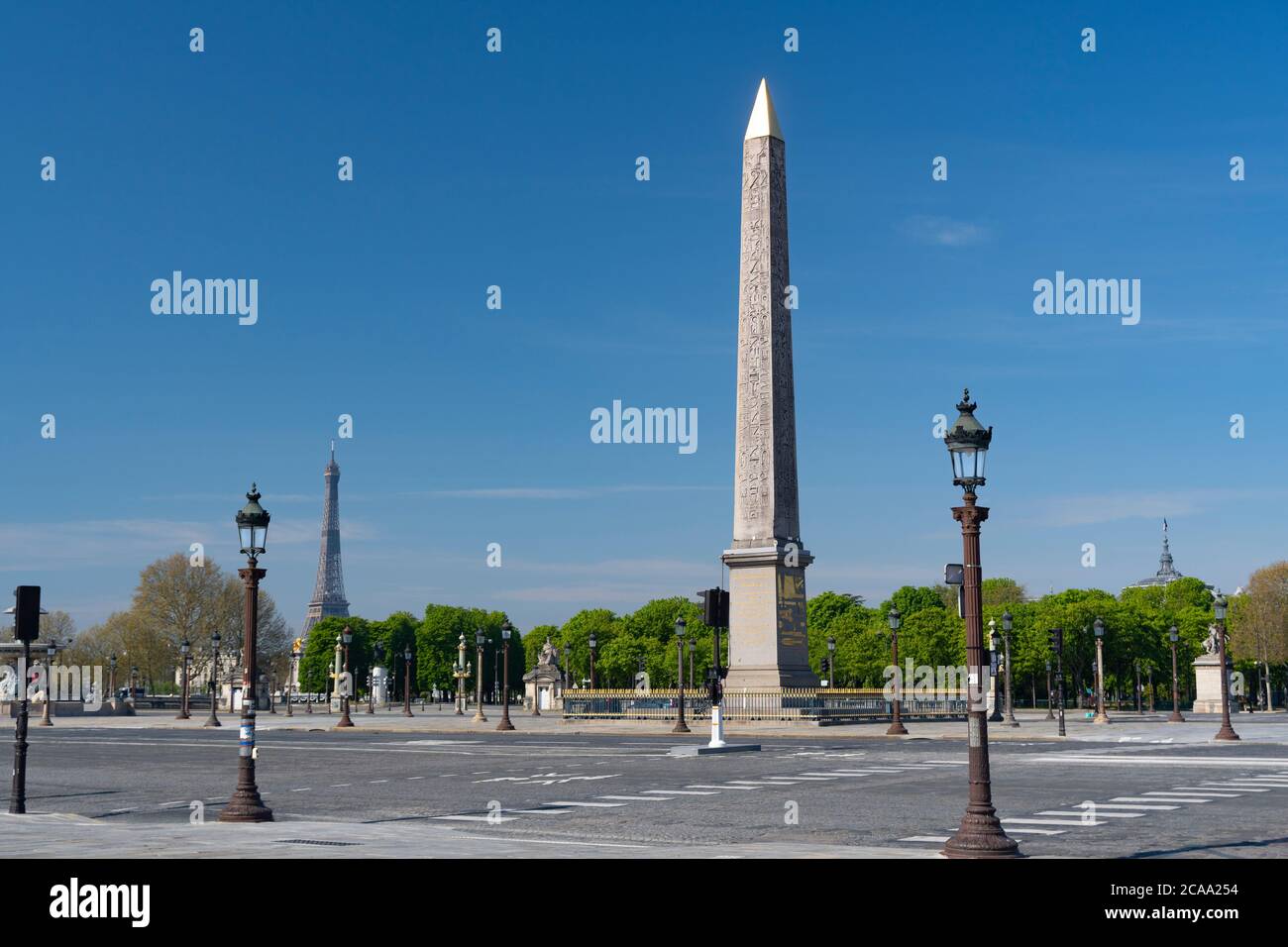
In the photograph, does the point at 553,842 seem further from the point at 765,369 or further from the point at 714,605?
the point at 765,369

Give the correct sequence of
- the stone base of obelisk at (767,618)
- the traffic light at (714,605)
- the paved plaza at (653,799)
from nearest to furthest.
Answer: the paved plaza at (653,799) → the traffic light at (714,605) → the stone base of obelisk at (767,618)

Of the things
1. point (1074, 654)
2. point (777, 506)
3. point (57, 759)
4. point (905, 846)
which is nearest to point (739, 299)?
point (777, 506)

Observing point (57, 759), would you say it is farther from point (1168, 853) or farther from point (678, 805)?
point (1168, 853)

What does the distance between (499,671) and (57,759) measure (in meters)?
130

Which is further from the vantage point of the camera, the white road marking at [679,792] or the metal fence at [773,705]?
the metal fence at [773,705]

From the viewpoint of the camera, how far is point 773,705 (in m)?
51.8

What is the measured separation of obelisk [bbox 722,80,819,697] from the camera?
50375 mm

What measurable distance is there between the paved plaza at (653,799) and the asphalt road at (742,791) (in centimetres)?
6

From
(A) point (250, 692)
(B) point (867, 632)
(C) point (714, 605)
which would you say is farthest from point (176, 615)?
(A) point (250, 692)

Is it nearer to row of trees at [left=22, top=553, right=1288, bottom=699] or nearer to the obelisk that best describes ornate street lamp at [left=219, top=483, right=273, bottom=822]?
the obelisk

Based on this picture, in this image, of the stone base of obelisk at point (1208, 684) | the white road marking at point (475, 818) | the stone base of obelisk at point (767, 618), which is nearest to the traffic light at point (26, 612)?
the white road marking at point (475, 818)

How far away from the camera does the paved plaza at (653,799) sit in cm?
1490

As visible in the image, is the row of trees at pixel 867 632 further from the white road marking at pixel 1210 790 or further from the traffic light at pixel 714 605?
the white road marking at pixel 1210 790
